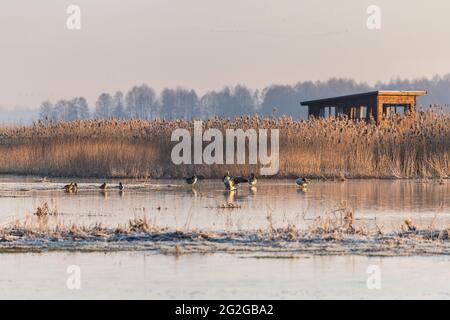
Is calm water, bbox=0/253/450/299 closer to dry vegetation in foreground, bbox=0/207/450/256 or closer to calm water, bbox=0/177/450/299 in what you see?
calm water, bbox=0/177/450/299

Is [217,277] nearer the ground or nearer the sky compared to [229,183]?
nearer the ground

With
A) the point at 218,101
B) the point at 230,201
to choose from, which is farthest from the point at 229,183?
the point at 218,101

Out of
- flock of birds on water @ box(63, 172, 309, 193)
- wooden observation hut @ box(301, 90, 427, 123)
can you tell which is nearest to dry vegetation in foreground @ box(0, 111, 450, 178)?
flock of birds on water @ box(63, 172, 309, 193)

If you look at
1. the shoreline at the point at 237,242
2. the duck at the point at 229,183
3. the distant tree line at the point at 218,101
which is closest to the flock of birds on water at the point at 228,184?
the duck at the point at 229,183

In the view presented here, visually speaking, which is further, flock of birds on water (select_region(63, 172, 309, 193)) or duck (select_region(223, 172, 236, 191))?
duck (select_region(223, 172, 236, 191))

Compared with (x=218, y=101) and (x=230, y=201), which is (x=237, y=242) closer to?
(x=230, y=201)

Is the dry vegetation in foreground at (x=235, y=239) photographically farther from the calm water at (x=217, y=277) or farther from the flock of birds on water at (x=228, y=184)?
the flock of birds on water at (x=228, y=184)

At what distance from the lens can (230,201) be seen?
702 inches

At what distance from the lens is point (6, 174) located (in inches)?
1095

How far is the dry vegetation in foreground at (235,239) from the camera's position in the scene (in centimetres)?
1110

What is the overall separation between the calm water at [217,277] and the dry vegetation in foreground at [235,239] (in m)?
0.49

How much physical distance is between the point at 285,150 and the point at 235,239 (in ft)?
48.5

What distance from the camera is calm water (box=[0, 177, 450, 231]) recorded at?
14195 millimetres

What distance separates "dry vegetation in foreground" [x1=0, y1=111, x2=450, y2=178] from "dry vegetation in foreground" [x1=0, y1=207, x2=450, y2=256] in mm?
12499
